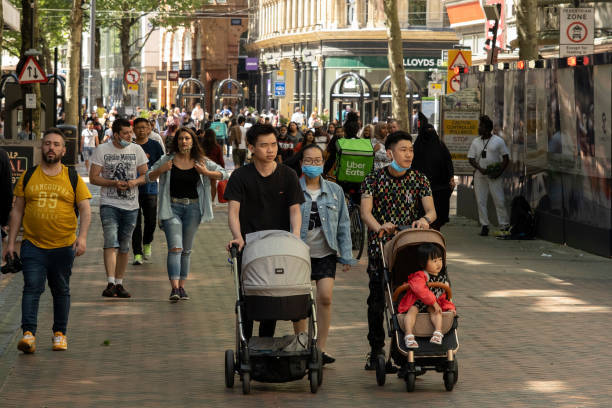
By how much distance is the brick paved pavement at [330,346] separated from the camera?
27.5 feet

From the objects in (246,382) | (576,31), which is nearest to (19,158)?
(576,31)

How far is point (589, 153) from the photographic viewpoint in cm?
1744

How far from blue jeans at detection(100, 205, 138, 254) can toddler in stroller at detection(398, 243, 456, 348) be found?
5.02 meters

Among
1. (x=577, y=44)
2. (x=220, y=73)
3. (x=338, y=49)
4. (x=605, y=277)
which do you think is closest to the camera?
(x=605, y=277)

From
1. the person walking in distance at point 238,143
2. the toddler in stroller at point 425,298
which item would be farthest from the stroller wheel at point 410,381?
the person walking in distance at point 238,143

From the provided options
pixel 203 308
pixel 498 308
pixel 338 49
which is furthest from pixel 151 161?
pixel 338 49

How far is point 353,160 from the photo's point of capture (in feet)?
55.7

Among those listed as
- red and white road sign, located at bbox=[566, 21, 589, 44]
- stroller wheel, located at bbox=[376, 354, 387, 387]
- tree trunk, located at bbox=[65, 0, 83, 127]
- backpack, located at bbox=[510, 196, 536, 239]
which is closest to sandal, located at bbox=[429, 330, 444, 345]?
stroller wheel, located at bbox=[376, 354, 387, 387]

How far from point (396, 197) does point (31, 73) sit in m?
17.1

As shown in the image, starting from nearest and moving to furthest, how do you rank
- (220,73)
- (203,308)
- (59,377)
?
(59,377)
(203,308)
(220,73)

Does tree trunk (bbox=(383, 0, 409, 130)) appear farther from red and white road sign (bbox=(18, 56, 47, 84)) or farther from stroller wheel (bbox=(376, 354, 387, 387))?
stroller wheel (bbox=(376, 354, 387, 387))

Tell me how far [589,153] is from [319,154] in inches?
354

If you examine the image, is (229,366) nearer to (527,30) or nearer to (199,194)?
(199,194)

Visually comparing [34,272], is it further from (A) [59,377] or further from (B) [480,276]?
(B) [480,276]
